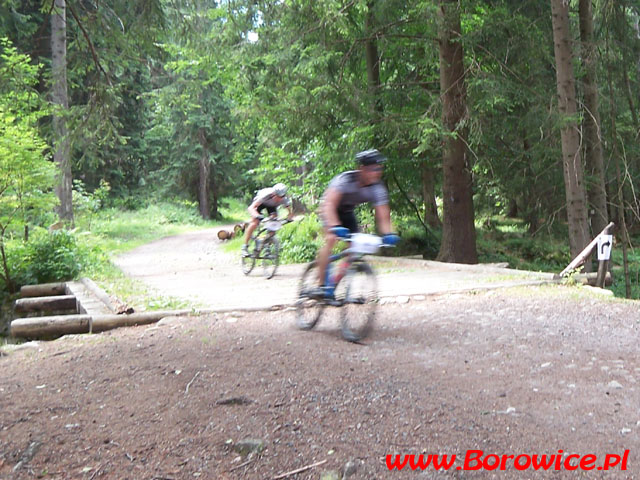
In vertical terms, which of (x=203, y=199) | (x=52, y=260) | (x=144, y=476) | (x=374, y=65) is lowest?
(x=144, y=476)

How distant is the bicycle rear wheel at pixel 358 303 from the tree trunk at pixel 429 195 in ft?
33.3

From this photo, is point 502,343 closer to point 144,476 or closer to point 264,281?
point 144,476

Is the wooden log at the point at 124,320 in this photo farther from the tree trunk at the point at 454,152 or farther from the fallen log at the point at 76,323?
the tree trunk at the point at 454,152

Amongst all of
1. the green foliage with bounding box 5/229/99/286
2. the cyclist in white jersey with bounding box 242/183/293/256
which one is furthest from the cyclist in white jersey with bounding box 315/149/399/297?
the green foliage with bounding box 5/229/99/286

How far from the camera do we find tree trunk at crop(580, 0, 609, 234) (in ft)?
40.4

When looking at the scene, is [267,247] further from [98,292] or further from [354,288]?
[354,288]

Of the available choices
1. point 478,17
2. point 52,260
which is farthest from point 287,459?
point 478,17

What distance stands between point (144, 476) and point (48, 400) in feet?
5.40

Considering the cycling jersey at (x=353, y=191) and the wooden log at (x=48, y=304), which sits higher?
the cycling jersey at (x=353, y=191)

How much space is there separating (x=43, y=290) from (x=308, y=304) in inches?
263

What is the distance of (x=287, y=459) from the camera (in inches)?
126

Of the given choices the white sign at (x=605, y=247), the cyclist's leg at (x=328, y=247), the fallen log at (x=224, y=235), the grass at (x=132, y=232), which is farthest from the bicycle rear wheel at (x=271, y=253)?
the fallen log at (x=224, y=235)

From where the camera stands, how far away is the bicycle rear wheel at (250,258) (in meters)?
12.1

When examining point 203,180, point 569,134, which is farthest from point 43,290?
point 203,180
